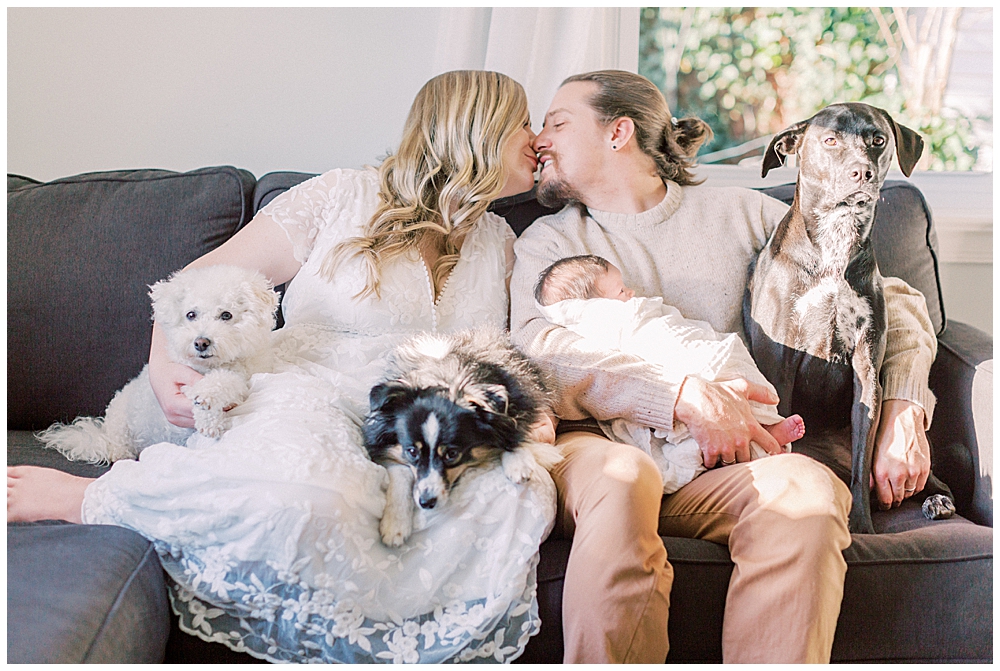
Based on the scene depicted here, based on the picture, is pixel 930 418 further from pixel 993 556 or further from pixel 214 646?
pixel 214 646

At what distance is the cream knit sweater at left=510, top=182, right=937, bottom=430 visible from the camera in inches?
51.1

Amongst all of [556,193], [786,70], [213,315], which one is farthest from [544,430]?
[786,70]

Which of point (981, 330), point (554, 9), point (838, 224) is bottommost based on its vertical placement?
point (981, 330)

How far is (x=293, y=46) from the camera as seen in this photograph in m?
1.64

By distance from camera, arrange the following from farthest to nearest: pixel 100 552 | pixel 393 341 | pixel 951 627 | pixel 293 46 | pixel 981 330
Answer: pixel 293 46, pixel 981 330, pixel 393 341, pixel 951 627, pixel 100 552

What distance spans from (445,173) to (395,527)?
2.30 ft

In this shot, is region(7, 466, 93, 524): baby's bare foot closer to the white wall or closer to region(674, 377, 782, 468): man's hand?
the white wall

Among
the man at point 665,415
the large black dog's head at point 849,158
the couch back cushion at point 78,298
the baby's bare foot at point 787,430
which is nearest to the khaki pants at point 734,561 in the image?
the man at point 665,415

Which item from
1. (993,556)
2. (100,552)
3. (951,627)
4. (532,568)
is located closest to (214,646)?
(100,552)

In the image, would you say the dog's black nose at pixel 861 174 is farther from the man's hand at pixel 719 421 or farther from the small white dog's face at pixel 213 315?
the small white dog's face at pixel 213 315

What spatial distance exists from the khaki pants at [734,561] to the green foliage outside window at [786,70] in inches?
34.1

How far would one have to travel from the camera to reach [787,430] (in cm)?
131

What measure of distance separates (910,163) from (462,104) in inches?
35.1

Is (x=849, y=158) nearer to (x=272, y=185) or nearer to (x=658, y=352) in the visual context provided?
(x=658, y=352)
